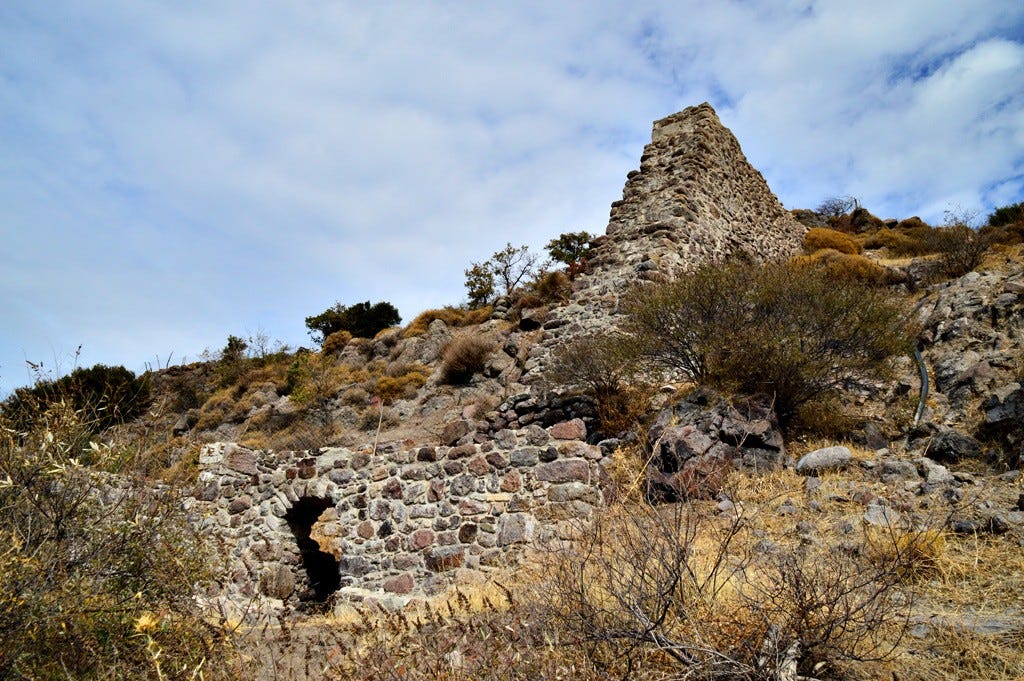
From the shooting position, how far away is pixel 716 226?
13977 millimetres

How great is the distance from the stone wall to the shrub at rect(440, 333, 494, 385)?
707 cm

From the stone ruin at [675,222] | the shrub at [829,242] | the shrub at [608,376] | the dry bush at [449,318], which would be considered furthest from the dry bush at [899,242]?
the dry bush at [449,318]

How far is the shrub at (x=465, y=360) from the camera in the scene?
15664 millimetres

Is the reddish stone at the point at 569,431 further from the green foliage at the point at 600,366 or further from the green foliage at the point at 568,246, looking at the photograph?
the green foliage at the point at 568,246

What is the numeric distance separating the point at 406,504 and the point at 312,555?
2.67 m

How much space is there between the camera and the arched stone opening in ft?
28.7

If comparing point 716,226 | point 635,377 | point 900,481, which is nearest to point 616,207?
point 716,226

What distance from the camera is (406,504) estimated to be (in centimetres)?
753

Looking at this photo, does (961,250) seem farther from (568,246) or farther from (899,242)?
(568,246)

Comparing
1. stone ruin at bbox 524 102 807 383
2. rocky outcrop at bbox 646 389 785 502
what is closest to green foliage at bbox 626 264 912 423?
rocky outcrop at bbox 646 389 785 502

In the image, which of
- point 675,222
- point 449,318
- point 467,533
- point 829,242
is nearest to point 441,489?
point 467,533

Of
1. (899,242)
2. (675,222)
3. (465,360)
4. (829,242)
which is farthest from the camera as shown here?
(829,242)

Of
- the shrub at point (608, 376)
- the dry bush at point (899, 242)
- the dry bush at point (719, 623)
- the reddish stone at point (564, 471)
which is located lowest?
the dry bush at point (719, 623)

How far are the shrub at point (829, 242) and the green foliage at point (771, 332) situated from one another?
9.98 metres
